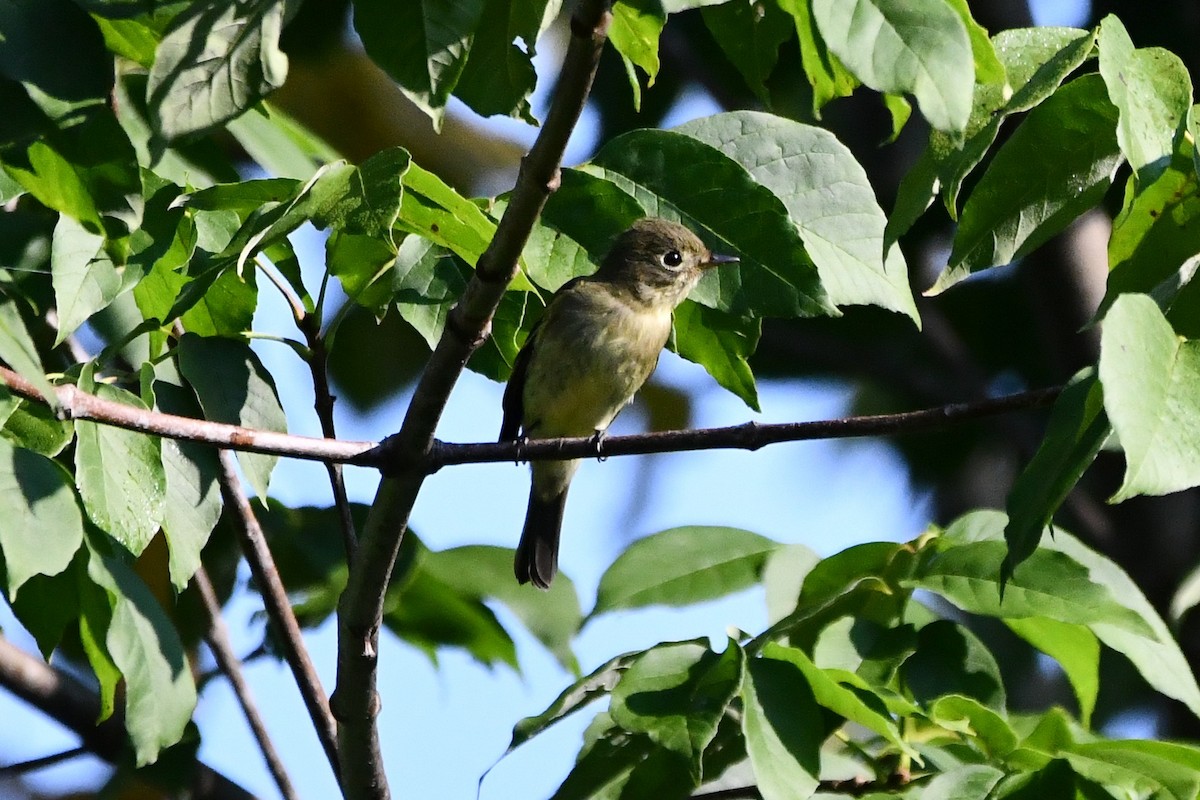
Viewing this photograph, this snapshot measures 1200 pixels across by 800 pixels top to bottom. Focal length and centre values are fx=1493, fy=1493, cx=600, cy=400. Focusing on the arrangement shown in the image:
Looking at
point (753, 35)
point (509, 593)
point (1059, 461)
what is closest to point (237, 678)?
point (509, 593)

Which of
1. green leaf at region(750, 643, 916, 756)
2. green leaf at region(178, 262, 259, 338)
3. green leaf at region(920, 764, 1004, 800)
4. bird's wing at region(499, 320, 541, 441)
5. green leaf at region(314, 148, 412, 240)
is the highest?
bird's wing at region(499, 320, 541, 441)

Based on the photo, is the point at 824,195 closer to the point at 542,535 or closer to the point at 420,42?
the point at 420,42

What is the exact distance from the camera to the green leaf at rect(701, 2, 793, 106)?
3.00m

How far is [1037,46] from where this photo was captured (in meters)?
2.74

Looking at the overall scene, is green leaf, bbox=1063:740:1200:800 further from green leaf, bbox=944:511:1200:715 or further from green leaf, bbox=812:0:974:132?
green leaf, bbox=812:0:974:132

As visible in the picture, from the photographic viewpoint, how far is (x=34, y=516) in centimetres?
253

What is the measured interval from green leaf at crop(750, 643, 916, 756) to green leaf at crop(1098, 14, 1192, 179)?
3.89 feet

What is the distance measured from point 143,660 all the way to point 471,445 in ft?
2.47

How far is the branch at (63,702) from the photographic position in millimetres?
4117

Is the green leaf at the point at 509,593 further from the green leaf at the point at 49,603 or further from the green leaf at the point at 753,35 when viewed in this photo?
the green leaf at the point at 753,35

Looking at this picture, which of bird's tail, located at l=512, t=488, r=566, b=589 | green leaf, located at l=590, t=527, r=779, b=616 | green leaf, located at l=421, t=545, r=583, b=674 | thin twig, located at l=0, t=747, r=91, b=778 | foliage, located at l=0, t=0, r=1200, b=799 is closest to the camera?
foliage, located at l=0, t=0, r=1200, b=799

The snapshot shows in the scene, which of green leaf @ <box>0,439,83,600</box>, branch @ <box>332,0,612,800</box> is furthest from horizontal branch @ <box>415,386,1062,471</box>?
green leaf @ <box>0,439,83,600</box>

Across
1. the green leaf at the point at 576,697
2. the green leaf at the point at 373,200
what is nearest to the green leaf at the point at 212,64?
the green leaf at the point at 373,200

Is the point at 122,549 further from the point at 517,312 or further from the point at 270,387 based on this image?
the point at 517,312
